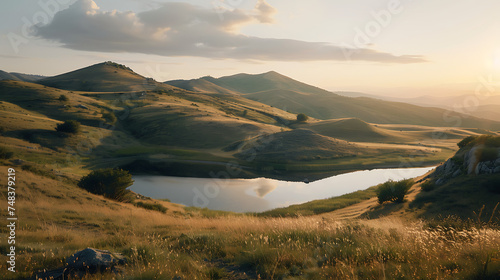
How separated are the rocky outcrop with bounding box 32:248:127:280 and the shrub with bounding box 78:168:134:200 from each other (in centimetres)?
1891

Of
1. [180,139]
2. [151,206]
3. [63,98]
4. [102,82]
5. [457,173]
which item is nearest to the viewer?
[457,173]

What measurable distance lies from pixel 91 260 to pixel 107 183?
64.6 feet

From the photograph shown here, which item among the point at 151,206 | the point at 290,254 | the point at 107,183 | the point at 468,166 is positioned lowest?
the point at 151,206

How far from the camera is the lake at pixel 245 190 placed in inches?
1315

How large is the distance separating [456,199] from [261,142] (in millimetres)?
47469

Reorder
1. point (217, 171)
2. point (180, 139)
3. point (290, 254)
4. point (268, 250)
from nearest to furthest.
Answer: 1. point (290, 254)
2. point (268, 250)
3. point (217, 171)
4. point (180, 139)

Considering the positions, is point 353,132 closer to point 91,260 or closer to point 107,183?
point 107,183

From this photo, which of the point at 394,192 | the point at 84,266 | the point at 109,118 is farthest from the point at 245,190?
the point at 109,118

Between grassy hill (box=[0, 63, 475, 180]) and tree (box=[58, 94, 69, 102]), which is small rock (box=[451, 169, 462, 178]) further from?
tree (box=[58, 94, 69, 102])

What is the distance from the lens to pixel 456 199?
18.3m

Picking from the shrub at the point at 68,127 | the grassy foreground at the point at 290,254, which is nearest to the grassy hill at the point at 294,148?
the shrub at the point at 68,127

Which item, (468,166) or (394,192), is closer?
(468,166)

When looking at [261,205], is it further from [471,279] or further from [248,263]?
[471,279]

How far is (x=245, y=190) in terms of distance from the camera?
39.0 m
